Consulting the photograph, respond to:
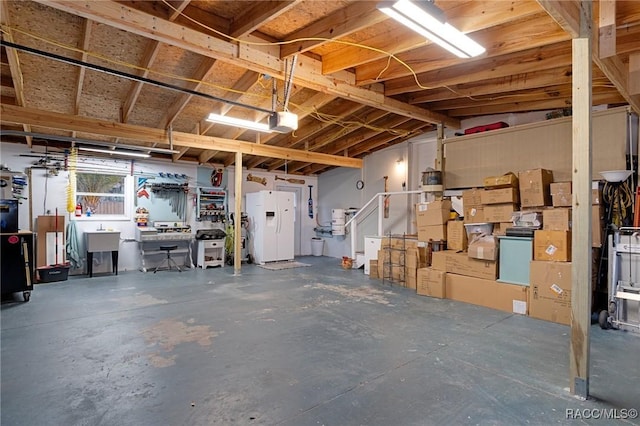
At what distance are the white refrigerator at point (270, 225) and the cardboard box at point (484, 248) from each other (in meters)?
4.86

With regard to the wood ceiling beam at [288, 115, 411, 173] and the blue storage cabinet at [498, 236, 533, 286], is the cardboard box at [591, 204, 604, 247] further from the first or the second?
the wood ceiling beam at [288, 115, 411, 173]

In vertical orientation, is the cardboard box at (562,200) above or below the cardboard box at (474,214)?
above

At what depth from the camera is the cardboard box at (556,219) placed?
4.12m

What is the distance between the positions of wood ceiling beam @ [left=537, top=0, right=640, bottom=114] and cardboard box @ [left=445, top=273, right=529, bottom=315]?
2.46 metres

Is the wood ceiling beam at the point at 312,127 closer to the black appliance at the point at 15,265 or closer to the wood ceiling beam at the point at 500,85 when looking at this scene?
the wood ceiling beam at the point at 500,85

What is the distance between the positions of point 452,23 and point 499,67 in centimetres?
142

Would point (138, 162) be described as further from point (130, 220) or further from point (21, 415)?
point (21, 415)

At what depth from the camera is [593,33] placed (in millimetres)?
2611

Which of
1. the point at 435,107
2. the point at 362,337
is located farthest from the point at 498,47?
the point at 362,337

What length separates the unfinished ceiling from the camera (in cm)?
313

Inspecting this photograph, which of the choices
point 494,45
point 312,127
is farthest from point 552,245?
point 312,127

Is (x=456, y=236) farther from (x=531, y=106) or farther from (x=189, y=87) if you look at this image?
(x=189, y=87)
